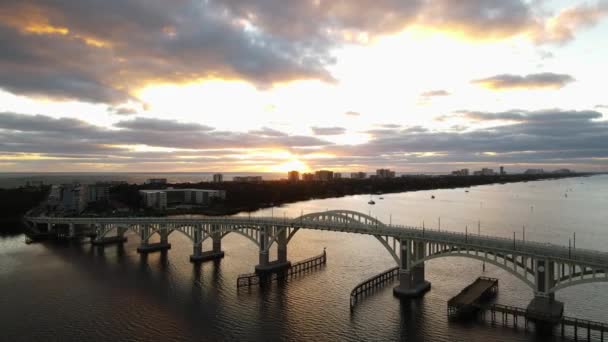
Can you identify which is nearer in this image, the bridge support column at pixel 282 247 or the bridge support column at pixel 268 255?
the bridge support column at pixel 268 255

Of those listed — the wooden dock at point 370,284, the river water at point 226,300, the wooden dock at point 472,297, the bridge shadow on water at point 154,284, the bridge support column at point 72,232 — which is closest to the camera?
the river water at point 226,300

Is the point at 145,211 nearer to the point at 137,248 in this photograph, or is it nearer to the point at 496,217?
the point at 137,248

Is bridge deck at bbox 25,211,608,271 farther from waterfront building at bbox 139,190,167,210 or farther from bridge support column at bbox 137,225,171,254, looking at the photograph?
waterfront building at bbox 139,190,167,210

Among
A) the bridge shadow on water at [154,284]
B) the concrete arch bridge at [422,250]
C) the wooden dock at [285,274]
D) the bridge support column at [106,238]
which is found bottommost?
the bridge shadow on water at [154,284]

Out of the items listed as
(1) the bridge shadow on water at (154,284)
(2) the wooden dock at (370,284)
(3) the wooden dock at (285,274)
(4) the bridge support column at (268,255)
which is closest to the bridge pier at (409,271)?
(2) the wooden dock at (370,284)

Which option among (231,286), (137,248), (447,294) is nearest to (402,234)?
(447,294)

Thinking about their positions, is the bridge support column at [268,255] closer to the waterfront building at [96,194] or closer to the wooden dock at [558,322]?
the wooden dock at [558,322]

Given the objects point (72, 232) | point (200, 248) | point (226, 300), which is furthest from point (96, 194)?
point (226, 300)
